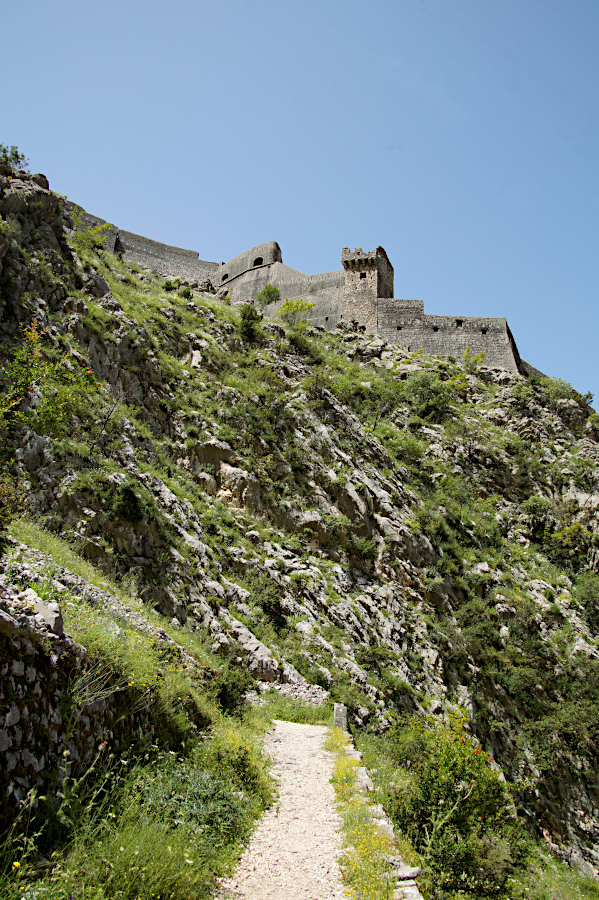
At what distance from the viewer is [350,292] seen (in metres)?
38.5

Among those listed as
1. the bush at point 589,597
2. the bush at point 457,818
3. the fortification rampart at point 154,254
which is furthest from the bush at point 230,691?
the fortification rampart at point 154,254

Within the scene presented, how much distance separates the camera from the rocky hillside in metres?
12.8

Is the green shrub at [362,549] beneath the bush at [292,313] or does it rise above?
beneath

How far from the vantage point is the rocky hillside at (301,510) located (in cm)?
1280

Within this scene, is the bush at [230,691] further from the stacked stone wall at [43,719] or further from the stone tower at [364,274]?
the stone tower at [364,274]

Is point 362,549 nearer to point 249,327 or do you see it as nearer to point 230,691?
point 230,691

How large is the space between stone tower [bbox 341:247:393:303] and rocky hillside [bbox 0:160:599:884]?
1193 cm

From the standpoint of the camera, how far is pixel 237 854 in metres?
4.96

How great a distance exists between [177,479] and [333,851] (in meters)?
12.8

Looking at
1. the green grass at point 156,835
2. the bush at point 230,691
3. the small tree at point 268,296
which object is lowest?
the bush at point 230,691

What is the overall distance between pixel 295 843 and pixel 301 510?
13.5m

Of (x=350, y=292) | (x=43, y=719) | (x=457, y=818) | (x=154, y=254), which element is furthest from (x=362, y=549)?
(x=154, y=254)

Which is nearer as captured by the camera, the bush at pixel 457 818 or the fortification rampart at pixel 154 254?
the bush at pixel 457 818

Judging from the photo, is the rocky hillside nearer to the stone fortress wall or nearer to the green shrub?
the green shrub
